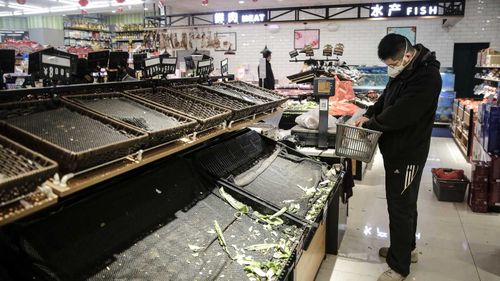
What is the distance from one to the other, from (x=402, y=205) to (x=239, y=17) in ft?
29.3

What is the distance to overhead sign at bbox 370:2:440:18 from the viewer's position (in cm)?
945

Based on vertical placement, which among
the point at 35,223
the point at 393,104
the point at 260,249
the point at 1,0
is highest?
the point at 1,0

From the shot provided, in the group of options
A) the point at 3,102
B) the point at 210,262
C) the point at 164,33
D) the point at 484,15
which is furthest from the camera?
the point at 164,33

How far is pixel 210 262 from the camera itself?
6.30 ft

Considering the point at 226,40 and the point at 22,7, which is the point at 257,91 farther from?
the point at 22,7

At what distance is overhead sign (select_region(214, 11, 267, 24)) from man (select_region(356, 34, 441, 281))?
8117 mm

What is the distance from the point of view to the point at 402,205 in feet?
10.6

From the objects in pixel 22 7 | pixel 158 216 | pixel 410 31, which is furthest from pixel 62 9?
pixel 158 216

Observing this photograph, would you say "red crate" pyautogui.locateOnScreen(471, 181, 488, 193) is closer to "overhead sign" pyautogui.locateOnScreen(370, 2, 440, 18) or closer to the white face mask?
the white face mask

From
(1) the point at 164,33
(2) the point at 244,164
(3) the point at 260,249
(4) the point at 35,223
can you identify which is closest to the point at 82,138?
(4) the point at 35,223

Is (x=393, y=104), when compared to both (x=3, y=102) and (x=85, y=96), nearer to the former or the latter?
(x=85, y=96)

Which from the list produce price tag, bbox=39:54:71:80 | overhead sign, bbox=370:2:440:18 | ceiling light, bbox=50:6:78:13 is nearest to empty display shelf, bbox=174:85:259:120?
produce price tag, bbox=39:54:71:80

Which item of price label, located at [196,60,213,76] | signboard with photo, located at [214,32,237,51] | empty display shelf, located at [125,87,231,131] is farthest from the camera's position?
signboard with photo, located at [214,32,237,51]

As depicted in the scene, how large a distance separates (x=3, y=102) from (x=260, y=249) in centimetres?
142
